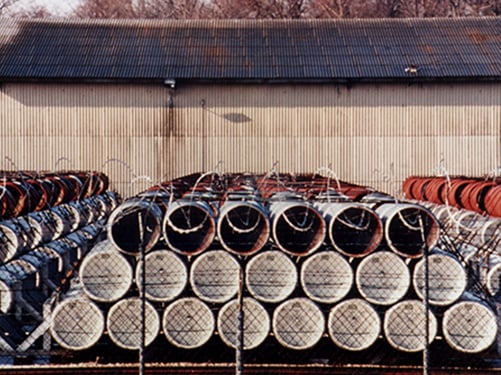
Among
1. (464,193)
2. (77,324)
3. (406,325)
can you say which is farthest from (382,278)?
(464,193)

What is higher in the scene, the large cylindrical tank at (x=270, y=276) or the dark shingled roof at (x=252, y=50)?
the dark shingled roof at (x=252, y=50)

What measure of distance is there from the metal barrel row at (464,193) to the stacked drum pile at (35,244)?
6.90 meters

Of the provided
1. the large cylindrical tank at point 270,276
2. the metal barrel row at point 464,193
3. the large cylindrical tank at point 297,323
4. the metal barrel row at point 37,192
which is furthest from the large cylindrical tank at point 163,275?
the metal barrel row at point 464,193

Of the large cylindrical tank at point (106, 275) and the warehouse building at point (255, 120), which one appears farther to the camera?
the warehouse building at point (255, 120)

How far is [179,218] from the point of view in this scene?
11062 millimetres

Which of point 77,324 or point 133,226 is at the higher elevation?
point 133,226

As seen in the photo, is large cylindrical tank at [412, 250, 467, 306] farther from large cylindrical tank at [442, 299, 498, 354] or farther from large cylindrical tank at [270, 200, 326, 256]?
large cylindrical tank at [270, 200, 326, 256]

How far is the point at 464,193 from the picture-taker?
17047 millimetres

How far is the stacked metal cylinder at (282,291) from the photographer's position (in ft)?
32.9

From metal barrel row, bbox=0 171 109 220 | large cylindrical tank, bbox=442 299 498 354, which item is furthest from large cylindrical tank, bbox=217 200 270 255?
metal barrel row, bbox=0 171 109 220

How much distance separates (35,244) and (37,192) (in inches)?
77.5

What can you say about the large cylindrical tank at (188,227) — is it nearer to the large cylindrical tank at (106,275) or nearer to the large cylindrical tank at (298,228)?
the large cylindrical tank at (106,275)

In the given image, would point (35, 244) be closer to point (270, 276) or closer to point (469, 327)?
point (270, 276)

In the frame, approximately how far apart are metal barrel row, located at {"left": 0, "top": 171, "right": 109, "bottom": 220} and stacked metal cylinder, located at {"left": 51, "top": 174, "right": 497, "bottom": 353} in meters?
4.28
